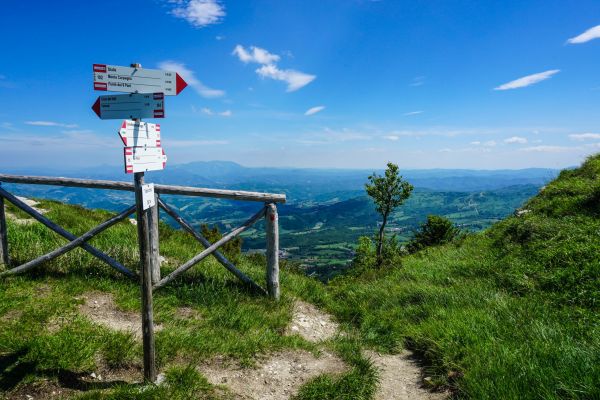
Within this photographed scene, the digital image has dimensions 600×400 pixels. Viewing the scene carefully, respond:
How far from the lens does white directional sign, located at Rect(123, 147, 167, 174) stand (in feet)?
11.8

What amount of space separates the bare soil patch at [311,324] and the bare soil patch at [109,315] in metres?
2.58

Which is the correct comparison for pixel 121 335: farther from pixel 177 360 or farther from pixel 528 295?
pixel 528 295

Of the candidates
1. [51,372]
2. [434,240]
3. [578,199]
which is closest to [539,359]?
[51,372]

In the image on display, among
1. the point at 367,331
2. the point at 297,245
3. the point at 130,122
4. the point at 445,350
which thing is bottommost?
the point at 297,245

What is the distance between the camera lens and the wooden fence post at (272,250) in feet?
23.0

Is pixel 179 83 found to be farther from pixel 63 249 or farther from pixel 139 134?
pixel 63 249

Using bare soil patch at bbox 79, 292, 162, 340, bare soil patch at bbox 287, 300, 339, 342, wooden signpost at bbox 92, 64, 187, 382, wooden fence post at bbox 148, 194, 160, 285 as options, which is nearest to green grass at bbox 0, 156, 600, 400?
bare soil patch at bbox 79, 292, 162, 340

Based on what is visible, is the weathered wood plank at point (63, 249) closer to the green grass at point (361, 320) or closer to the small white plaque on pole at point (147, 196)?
the green grass at point (361, 320)

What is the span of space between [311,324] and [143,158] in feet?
15.6

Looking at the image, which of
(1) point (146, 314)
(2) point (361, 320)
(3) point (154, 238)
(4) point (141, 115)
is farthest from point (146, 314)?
(2) point (361, 320)

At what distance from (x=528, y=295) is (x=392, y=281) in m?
3.36

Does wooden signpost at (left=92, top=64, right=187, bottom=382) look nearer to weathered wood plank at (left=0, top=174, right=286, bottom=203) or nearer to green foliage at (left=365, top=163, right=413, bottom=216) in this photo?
weathered wood plank at (left=0, top=174, right=286, bottom=203)

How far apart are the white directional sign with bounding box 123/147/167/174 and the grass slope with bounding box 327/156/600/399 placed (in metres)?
4.53

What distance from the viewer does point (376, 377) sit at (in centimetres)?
468
